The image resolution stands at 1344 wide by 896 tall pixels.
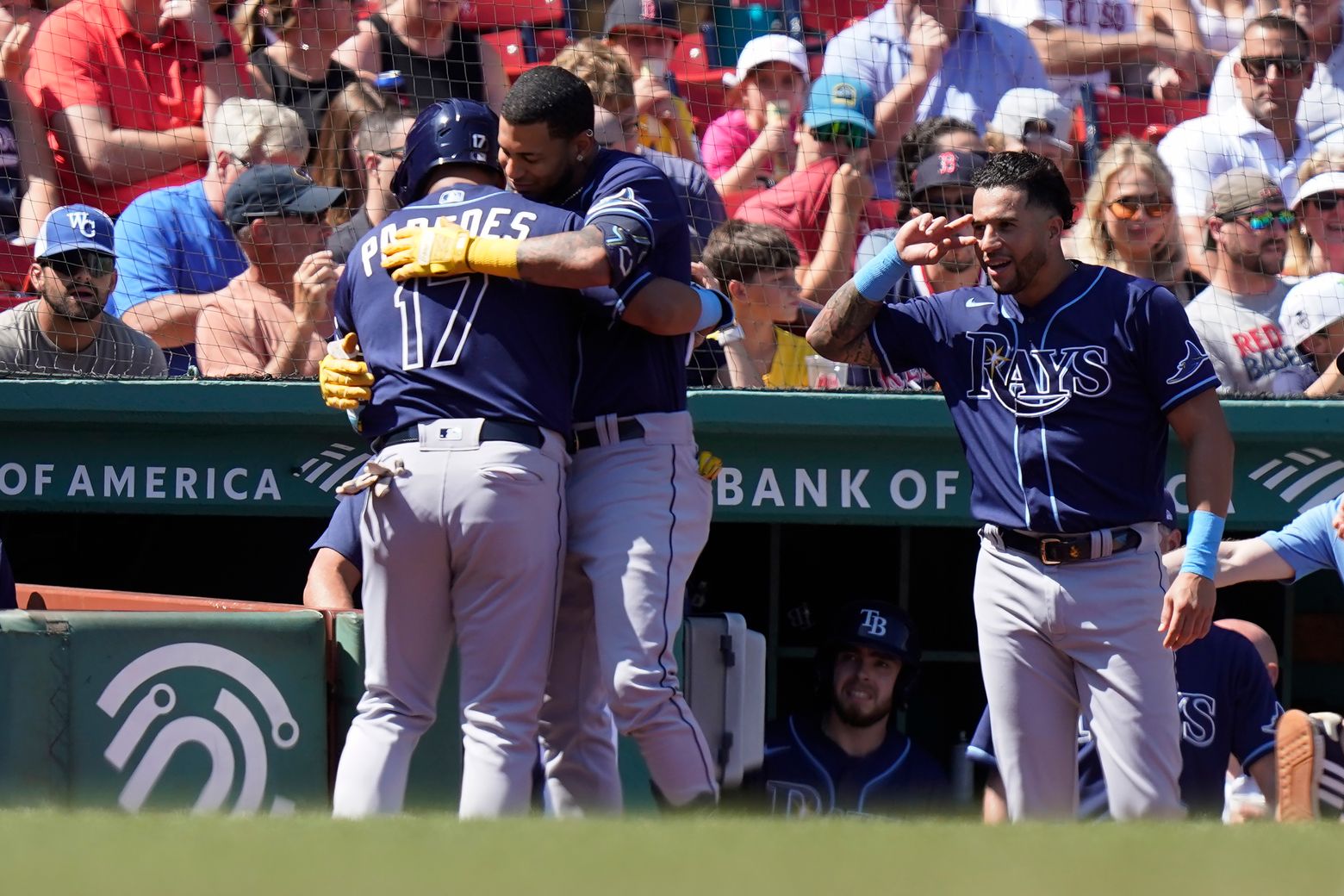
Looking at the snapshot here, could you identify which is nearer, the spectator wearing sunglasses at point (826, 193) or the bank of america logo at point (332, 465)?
the bank of america logo at point (332, 465)

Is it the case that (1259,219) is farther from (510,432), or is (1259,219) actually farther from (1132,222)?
(510,432)

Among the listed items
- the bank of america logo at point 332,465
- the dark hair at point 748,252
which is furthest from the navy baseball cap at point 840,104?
the bank of america logo at point 332,465

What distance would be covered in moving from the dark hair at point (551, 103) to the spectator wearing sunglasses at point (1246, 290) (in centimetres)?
283

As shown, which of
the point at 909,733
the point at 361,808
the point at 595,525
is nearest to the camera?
the point at 361,808

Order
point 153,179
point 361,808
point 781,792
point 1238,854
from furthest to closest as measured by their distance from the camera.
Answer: point 153,179, point 781,792, point 361,808, point 1238,854

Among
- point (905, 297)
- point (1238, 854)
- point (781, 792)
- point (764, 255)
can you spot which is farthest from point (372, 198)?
point (1238, 854)

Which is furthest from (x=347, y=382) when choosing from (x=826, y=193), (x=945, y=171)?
(x=826, y=193)

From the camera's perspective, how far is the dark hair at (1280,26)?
6.96 meters

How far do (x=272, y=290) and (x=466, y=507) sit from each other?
2.54 metres

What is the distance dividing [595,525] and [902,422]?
6.48 ft

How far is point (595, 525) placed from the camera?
143 inches

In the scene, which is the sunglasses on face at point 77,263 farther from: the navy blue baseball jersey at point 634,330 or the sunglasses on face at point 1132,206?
the sunglasses on face at point 1132,206

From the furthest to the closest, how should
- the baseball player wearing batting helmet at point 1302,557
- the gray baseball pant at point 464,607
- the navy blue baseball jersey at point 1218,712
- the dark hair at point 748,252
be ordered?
the dark hair at point 748,252 < the navy blue baseball jersey at point 1218,712 < the baseball player wearing batting helmet at point 1302,557 < the gray baseball pant at point 464,607

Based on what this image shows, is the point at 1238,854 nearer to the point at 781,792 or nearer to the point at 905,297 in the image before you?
the point at 781,792
